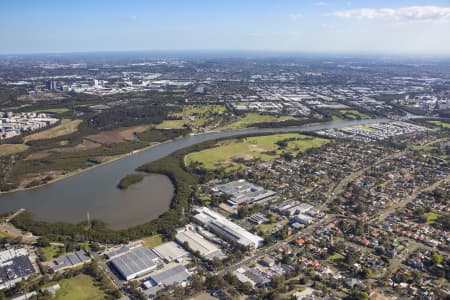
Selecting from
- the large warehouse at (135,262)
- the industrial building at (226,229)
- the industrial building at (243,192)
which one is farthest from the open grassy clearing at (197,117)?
the large warehouse at (135,262)

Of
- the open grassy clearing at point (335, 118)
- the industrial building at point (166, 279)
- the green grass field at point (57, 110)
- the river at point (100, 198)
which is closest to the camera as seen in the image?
the industrial building at point (166, 279)

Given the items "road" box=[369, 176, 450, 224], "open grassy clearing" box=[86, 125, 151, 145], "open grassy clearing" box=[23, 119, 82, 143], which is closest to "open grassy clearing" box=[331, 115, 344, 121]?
"road" box=[369, 176, 450, 224]

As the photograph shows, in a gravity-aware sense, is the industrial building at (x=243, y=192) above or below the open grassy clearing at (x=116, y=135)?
below

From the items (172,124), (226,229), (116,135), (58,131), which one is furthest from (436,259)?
(58,131)

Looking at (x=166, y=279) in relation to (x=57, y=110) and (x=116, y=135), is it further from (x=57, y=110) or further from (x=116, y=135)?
(x=57, y=110)

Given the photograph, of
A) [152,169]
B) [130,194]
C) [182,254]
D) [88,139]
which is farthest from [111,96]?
[182,254]

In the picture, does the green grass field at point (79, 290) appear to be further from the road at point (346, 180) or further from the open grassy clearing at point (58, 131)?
the open grassy clearing at point (58, 131)

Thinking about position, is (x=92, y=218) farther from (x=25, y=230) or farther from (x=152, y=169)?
(x=152, y=169)

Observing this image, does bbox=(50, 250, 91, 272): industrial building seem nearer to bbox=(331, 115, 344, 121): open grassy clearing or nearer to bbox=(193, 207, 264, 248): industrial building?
bbox=(193, 207, 264, 248): industrial building
